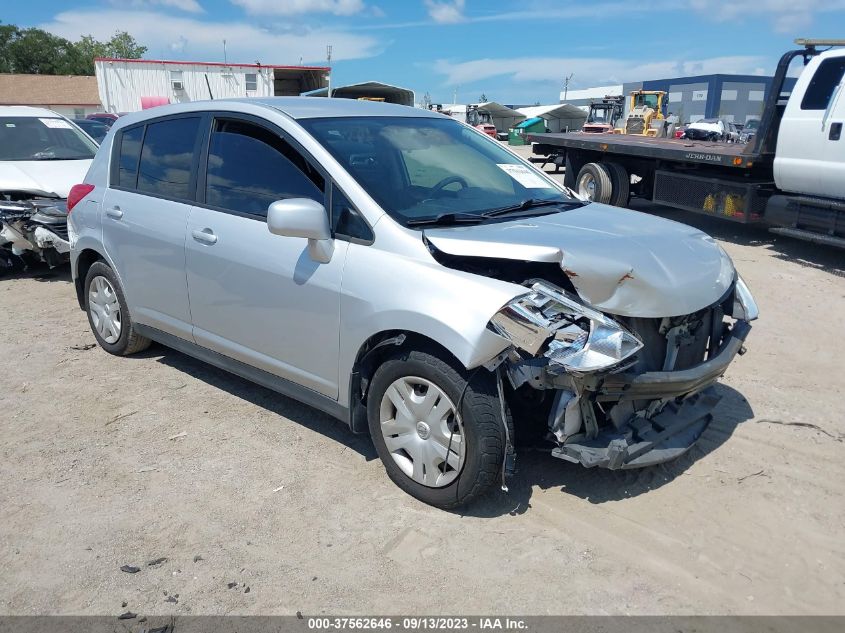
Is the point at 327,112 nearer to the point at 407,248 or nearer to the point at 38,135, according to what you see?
the point at 407,248

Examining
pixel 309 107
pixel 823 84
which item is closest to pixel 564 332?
pixel 309 107

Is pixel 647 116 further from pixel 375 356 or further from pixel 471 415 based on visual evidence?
pixel 471 415

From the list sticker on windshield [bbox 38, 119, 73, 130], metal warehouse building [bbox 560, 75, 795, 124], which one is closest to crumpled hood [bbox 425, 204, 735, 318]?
sticker on windshield [bbox 38, 119, 73, 130]

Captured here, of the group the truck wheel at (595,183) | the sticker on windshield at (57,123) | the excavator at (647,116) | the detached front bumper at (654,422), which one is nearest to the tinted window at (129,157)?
the detached front bumper at (654,422)

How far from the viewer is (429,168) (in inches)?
163

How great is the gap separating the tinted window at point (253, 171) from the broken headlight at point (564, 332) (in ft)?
4.31

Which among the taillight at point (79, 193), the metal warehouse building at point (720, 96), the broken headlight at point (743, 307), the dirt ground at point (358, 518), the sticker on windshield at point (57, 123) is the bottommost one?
the dirt ground at point (358, 518)

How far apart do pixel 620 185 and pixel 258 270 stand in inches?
384

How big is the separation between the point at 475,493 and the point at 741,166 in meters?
8.08

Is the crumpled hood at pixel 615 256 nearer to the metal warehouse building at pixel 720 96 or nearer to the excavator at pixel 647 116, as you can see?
the excavator at pixel 647 116

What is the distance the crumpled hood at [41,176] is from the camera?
7875 millimetres

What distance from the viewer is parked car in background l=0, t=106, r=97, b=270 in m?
7.50

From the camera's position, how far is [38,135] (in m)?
9.03

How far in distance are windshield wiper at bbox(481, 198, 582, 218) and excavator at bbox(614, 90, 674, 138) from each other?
2765 centimetres
